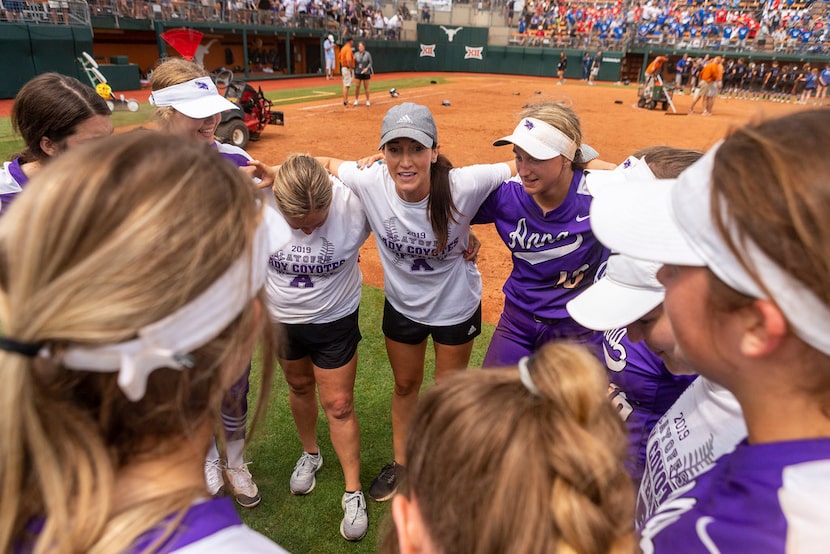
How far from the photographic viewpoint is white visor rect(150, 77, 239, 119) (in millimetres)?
3119

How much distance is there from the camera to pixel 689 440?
1.63 metres

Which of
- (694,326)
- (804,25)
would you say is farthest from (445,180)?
(804,25)

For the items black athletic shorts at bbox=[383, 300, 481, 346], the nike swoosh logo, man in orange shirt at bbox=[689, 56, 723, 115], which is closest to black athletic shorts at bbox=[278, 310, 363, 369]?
black athletic shorts at bbox=[383, 300, 481, 346]

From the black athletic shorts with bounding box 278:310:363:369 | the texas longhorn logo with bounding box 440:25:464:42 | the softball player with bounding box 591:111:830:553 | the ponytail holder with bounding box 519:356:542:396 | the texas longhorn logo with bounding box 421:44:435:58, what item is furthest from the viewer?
the texas longhorn logo with bounding box 440:25:464:42

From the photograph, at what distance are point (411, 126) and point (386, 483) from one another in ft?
7.15

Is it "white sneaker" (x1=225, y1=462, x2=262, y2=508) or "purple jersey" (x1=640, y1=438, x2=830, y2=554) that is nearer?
"purple jersey" (x1=640, y1=438, x2=830, y2=554)

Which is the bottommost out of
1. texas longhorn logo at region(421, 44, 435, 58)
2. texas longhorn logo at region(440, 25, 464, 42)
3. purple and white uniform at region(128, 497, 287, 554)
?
purple and white uniform at region(128, 497, 287, 554)

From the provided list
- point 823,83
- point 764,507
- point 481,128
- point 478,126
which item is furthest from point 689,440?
point 823,83

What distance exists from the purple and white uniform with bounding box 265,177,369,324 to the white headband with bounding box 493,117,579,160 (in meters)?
1.04

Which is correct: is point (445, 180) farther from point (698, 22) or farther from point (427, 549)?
point (698, 22)

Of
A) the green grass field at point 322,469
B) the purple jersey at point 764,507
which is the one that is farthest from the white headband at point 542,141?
the purple jersey at point 764,507

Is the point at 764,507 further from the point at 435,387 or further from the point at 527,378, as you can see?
the point at 435,387

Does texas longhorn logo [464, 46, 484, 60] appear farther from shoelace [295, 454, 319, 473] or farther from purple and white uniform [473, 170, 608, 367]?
shoelace [295, 454, 319, 473]

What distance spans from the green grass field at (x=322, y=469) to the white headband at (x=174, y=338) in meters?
1.79
